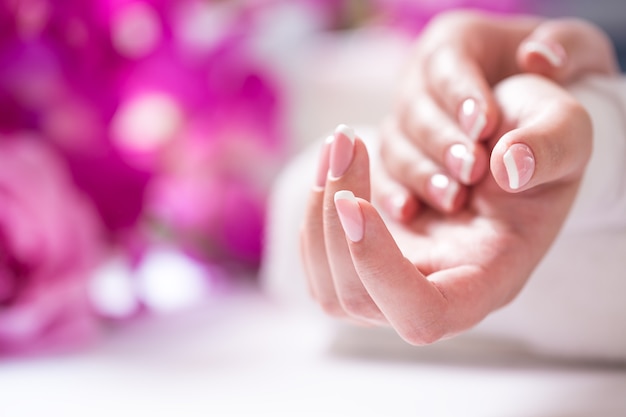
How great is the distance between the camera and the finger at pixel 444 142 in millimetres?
543

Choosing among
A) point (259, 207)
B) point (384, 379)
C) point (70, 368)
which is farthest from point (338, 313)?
point (259, 207)

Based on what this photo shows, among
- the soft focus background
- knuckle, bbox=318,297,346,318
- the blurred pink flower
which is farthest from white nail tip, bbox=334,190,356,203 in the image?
the blurred pink flower

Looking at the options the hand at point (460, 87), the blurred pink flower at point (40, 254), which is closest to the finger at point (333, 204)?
the hand at point (460, 87)

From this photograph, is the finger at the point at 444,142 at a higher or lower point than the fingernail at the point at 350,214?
higher

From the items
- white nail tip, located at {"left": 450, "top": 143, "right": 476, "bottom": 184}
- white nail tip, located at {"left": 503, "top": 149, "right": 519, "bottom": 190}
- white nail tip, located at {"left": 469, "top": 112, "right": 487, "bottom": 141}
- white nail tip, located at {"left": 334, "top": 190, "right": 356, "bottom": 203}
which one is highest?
white nail tip, located at {"left": 469, "top": 112, "right": 487, "bottom": 141}

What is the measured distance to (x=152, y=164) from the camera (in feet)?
2.77

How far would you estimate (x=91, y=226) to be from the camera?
30.8 inches

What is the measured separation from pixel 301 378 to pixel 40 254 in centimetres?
26

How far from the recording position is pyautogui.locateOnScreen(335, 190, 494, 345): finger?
0.42 meters

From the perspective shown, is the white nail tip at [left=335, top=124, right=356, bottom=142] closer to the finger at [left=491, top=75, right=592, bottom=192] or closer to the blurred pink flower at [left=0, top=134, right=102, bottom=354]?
the finger at [left=491, top=75, right=592, bottom=192]

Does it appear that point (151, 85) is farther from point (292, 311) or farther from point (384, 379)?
point (384, 379)

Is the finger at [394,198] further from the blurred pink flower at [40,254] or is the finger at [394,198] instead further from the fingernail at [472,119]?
the blurred pink flower at [40,254]

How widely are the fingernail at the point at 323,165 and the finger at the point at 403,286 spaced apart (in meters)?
0.06

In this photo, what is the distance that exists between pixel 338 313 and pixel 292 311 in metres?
0.28
